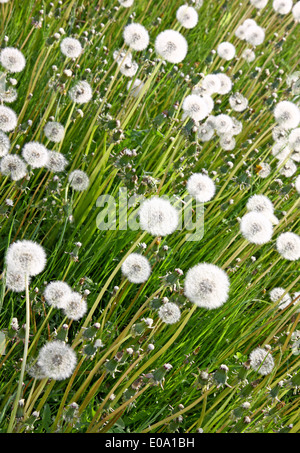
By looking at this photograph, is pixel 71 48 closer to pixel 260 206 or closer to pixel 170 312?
pixel 260 206

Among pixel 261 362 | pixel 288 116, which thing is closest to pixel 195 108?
pixel 288 116

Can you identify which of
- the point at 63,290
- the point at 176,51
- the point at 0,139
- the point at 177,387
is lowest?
the point at 177,387

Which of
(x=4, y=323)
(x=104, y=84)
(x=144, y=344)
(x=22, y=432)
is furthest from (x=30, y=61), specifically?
(x=22, y=432)

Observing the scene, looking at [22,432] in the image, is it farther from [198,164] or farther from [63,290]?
[198,164]

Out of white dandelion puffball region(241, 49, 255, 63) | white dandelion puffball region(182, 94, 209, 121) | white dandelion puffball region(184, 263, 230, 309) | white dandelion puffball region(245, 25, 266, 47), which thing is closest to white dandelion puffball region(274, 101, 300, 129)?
white dandelion puffball region(182, 94, 209, 121)

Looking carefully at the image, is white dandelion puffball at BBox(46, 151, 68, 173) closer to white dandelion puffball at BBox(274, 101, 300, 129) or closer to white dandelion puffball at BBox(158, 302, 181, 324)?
white dandelion puffball at BBox(158, 302, 181, 324)

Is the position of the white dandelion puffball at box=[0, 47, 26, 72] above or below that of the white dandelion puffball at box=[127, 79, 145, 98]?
below
